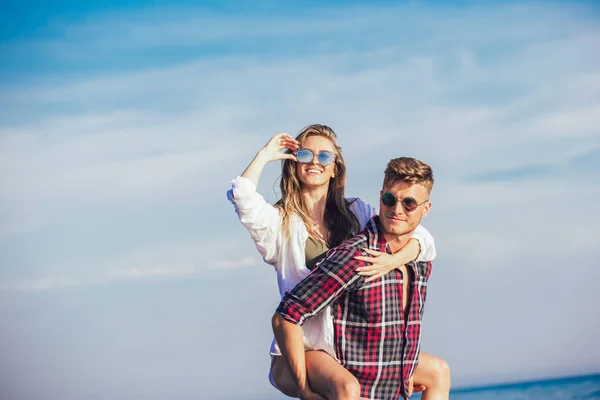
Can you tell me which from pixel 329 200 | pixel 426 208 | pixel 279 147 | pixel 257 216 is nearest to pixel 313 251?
pixel 257 216

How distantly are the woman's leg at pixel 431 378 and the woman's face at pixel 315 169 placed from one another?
1.46 metres

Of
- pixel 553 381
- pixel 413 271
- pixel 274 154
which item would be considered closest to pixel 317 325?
pixel 413 271

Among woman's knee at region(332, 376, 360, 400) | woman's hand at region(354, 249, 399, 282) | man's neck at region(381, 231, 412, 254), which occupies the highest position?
man's neck at region(381, 231, 412, 254)

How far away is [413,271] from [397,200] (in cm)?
54

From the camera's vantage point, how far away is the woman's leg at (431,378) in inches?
236

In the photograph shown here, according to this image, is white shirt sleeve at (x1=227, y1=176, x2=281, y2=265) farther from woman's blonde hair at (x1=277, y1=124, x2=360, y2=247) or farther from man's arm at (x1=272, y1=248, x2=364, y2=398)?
man's arm at (x1=272, y1=248, x2=364, y2=398)

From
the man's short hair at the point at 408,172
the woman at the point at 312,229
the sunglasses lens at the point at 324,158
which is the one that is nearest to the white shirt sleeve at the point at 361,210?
the woman at the point at 312,229

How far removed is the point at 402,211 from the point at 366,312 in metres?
0.67

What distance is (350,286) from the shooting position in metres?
5.31

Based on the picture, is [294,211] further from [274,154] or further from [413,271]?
[413,271]

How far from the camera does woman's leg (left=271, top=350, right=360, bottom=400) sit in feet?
17.2

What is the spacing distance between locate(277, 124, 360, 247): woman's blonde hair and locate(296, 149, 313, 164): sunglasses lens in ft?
0.41

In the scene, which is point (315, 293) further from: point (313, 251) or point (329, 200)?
point (329, 200)

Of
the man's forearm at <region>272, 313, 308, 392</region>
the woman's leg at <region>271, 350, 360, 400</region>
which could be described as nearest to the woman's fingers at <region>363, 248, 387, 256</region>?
→ the man's forearm at <region>272, 313, 308, 392</region>
